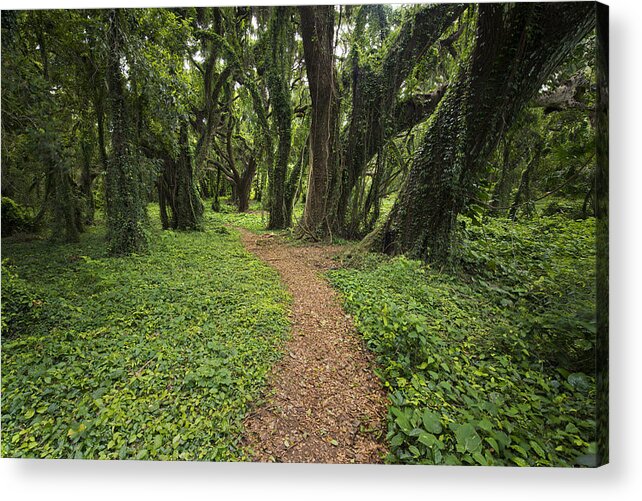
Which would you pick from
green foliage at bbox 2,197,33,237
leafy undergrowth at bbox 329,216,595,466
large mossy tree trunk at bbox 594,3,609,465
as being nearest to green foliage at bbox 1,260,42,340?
green foliage at bbox 2,197,33,237

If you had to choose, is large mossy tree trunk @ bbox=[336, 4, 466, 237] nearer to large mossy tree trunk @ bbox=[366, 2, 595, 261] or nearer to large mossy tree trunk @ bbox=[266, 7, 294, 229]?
large mossy tree trunk @ bbox=[366, 2, 595, 261]

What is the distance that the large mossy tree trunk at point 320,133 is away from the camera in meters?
3.39

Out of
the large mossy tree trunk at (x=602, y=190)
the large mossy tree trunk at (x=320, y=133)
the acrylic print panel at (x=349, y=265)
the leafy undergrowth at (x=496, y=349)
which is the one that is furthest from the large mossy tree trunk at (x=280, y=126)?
the large mossy tree trunk at (x=602, y=190)

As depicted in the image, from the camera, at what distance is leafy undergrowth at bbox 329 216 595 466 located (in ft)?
5.10

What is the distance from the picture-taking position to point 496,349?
1.87m

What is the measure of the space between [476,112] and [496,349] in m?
2.01

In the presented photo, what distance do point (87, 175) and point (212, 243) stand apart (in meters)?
1.62

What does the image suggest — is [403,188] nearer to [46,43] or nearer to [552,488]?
[552,488]

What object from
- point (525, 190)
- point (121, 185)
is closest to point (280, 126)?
point (121, 185)

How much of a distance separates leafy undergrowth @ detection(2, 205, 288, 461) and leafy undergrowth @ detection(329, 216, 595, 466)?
0.94m

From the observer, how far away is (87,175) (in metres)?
3.23

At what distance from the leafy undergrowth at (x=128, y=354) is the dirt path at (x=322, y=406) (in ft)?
0.44

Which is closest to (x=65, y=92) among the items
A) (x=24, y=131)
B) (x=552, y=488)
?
(x=24, y=131)

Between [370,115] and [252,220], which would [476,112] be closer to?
[370,115]
